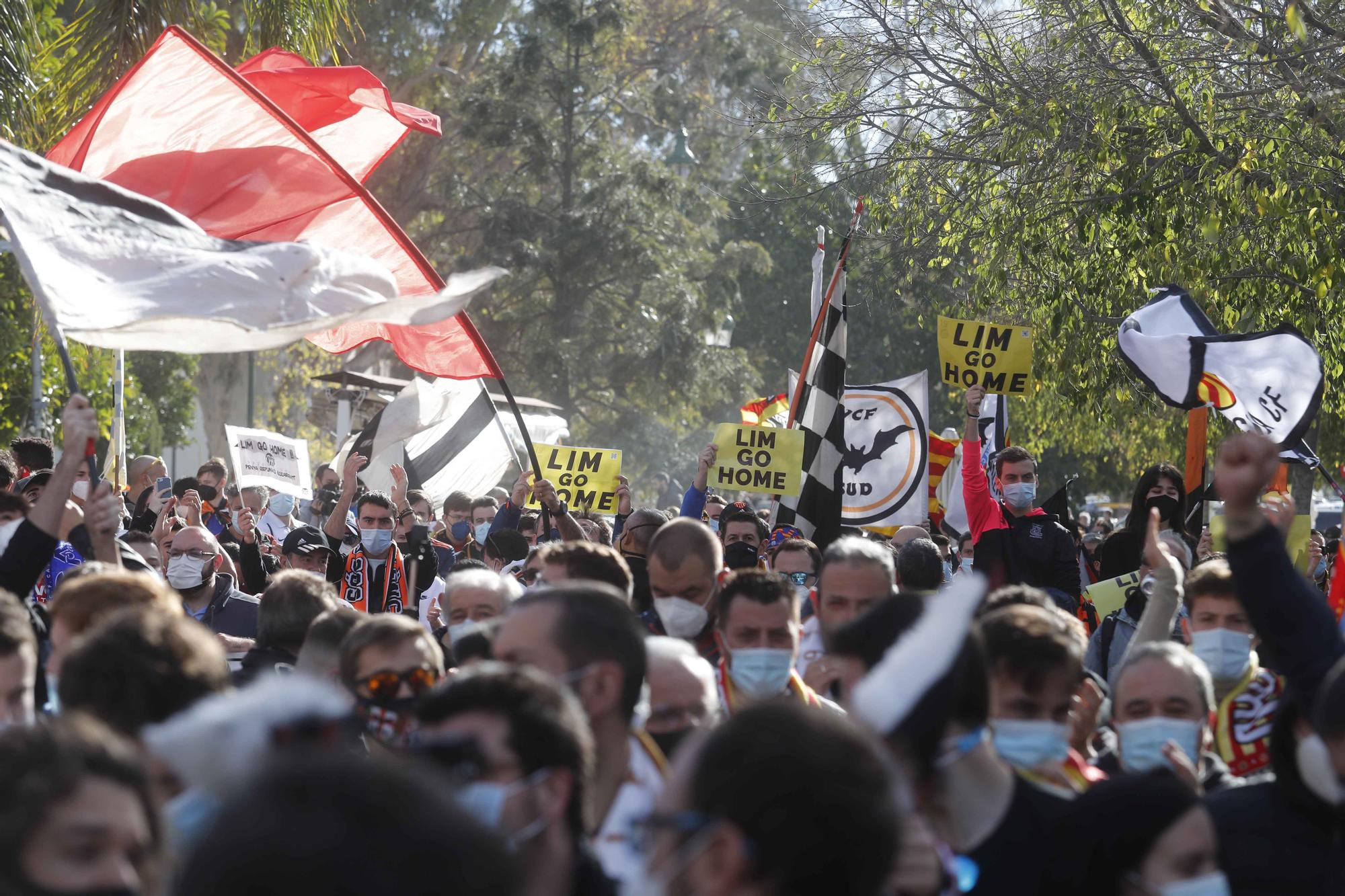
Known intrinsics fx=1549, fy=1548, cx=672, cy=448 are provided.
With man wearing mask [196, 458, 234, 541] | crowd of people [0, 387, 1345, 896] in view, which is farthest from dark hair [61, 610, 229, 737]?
man wearing mask [196, 458, 234, 541]

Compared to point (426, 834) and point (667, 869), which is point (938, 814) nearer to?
point (667, 869)

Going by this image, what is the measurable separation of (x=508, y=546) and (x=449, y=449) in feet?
8.36

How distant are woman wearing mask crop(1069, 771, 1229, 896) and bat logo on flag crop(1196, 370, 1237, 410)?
592cm

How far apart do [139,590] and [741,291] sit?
3853 cm

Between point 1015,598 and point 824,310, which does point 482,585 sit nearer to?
point 1015,598

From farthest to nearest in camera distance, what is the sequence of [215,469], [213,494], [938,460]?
[938,460] < [215,469] < [213,494]

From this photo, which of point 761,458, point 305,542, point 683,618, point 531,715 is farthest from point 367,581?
point 531,715

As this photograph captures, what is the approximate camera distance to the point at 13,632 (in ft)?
11.2

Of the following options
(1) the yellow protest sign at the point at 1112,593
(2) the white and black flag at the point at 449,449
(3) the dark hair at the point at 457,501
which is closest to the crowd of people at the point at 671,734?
(1) the yellow protest sign at the point at 1112,593

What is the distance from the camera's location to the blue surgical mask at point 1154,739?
366cm

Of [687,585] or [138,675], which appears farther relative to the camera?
[687,585]

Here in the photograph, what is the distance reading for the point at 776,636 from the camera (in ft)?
14.7

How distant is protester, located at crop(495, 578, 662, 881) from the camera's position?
3072 mm

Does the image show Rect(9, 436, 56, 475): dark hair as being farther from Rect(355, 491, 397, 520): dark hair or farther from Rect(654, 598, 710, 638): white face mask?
Rect(654, 598, 710, 638): white face mask
